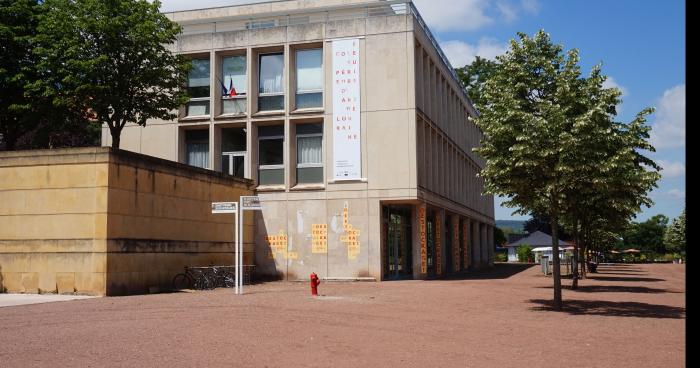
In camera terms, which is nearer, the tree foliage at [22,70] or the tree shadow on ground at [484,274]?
the tree foliage at [22,70]

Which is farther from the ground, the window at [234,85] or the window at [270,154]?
the window at [234,85]

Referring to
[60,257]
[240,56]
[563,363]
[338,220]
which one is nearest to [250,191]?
[338,220]

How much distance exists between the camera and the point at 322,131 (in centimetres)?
3222

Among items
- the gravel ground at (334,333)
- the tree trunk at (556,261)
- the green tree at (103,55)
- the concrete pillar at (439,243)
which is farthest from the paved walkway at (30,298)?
the concrete pillar at (439,243)

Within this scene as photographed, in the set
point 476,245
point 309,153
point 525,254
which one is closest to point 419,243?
point 309,153

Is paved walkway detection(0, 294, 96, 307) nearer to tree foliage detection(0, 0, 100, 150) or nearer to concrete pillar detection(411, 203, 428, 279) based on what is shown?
tree foliage detection(0, 0, 100, 150)

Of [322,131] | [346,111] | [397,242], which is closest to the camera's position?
[346,111]

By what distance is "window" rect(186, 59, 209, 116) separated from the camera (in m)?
33.9

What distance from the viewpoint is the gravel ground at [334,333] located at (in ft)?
30.0

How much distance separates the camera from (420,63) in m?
33.6

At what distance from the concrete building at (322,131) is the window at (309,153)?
0.05m

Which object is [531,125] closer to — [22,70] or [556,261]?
[556,261]

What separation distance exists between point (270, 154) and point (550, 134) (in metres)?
19.1

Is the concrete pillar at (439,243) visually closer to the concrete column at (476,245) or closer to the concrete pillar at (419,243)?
the concrete pillar at (419,243)
